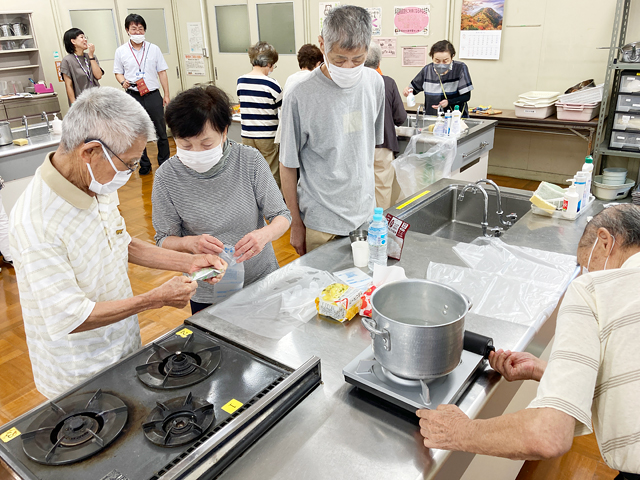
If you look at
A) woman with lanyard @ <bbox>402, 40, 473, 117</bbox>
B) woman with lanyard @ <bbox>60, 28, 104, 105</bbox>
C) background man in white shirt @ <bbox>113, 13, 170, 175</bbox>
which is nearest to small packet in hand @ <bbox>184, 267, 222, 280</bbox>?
woman with lanyard @ <bbox>402, 40, 473, 117</bbox>

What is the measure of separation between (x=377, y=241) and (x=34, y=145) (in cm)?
376

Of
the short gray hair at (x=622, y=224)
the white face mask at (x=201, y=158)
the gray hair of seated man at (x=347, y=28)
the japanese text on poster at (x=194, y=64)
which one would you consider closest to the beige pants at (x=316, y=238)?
the white face mask at (x=201, y=158)

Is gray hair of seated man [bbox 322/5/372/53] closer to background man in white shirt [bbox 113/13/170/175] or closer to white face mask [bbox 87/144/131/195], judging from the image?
white face mask [bbox 87/144/131/195]

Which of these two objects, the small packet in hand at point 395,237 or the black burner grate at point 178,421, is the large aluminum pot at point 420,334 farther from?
the small packet in hand at point 395,237

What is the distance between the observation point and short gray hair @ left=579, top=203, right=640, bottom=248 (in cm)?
105

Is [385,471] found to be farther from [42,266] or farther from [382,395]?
[42,266]

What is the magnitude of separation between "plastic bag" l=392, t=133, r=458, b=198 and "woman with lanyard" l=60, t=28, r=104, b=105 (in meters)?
4.17

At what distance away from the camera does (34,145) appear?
420 cm

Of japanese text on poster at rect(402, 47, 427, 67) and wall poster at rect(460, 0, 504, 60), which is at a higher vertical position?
wall poster at rect(460, 0, 504, 60)

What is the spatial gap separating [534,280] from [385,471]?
3.30ft

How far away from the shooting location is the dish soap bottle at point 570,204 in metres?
2.13

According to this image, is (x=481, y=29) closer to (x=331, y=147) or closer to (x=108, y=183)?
(x=331, y=147)

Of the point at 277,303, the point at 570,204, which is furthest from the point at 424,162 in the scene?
the point at 277,303

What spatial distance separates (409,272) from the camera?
5.72 ft
